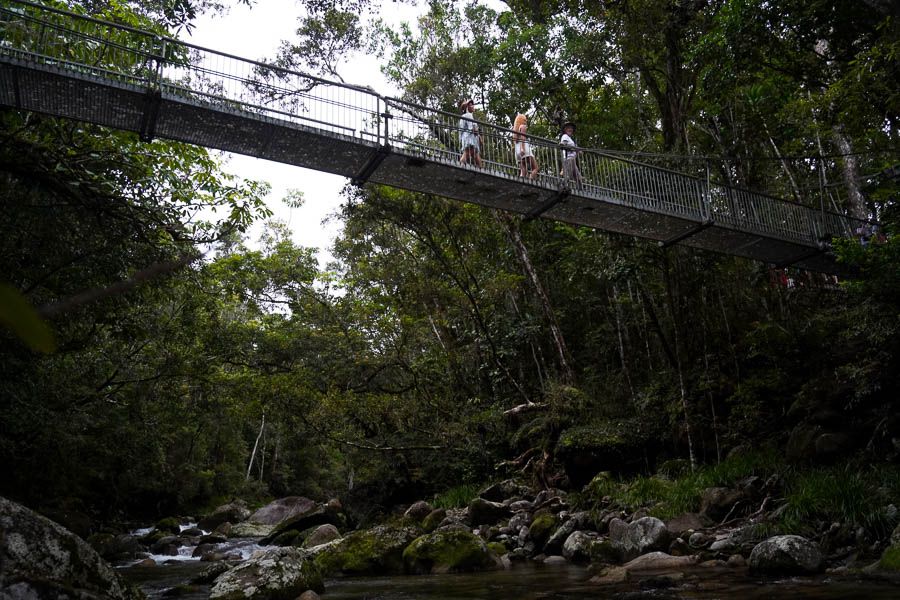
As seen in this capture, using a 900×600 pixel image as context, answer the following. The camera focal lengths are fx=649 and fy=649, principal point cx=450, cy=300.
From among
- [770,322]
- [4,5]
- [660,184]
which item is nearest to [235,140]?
[4,5]

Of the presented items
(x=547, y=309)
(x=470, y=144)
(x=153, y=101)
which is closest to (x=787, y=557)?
(x=470, y=144)

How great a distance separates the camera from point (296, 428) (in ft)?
52.1

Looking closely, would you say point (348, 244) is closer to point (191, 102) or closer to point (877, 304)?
point (191, 102)

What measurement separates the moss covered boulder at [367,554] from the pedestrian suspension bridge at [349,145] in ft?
15.5

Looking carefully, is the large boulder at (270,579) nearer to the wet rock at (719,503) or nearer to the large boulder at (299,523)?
→ the wet rock at (719,503)

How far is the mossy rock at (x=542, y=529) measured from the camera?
9.07 meters

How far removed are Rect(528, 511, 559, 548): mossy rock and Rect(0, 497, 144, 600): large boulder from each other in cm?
594

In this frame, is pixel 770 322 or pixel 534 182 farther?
pixel 770 322

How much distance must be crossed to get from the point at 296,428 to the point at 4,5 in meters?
11.2

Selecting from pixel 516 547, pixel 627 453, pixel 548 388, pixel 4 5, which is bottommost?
pixel 516 547

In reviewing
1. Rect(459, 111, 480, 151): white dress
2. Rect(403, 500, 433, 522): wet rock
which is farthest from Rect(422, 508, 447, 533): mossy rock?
Rect(459, 111, 480, 151): white dress

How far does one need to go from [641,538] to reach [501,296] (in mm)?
8573

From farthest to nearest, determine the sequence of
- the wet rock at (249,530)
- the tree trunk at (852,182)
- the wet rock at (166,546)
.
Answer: the wet rock at (249,530) → the wet rock at (166,546) → the tree trunk at (852,182)

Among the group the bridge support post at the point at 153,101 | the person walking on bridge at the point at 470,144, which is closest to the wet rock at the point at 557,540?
the person walking on bridge at the point at 470,144
